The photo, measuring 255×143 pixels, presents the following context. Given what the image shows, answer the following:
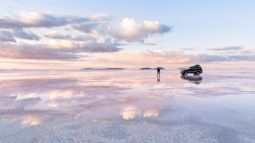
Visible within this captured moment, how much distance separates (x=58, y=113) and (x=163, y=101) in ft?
22.9

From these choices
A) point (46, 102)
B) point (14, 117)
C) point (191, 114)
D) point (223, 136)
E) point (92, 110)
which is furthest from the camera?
point (46, 102)

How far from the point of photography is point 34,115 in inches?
567

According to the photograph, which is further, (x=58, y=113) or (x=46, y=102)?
(x=46, y=102)

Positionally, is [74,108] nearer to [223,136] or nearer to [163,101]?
[163,101]

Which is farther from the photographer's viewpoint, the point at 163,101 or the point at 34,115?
the point at 163,101

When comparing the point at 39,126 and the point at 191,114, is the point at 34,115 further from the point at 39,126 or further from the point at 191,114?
the point at 191,114

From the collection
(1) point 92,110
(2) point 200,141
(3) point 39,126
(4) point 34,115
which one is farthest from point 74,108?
(2) point 200,141

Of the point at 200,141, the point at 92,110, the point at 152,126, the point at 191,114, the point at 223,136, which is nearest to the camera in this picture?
the point at 200,141

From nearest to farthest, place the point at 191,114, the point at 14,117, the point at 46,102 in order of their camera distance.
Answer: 1. the point at 14,117
2. the point at 191,114
3. the point at 46,102

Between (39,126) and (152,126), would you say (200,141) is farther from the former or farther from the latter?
(39,126)

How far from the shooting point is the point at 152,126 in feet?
39.1

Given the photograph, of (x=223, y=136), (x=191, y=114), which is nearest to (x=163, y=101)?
(x=191, y=114)

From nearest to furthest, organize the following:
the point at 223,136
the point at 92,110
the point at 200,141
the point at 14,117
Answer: the point at 200,141
the point at 223,136
the point at 14,117
the point at 92,110

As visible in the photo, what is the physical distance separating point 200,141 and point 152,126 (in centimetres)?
240
